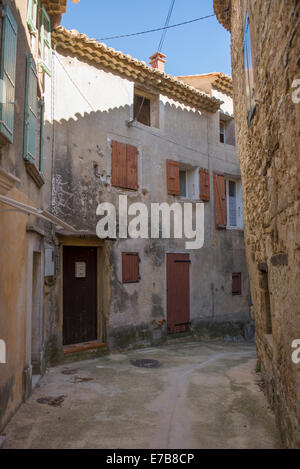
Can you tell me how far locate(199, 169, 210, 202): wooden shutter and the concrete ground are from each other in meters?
5.08

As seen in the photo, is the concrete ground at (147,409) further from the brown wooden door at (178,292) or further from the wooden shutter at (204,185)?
the wooden shutter at (204,185)

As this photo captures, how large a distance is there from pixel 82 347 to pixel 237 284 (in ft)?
19.3

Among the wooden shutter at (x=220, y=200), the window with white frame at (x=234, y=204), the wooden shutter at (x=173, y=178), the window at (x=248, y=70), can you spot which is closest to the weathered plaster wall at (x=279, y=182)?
the window at (x=248, y=70)

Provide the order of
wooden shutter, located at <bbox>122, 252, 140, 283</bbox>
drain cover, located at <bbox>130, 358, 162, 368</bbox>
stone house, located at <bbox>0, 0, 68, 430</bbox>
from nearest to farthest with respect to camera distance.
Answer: stone house, located at <bbox>0, 0, 68, 430</bbox>, drain cover, located at <bbox>130, 358, 162, 368</bbox>, wooden shutter, located at <bbox>122, 252, 140, 283</bbox>

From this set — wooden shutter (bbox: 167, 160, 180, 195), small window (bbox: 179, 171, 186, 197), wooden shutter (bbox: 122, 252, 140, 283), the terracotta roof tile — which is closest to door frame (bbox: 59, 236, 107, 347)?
wooden shutter (bbox: 122, 252, 140, 283)

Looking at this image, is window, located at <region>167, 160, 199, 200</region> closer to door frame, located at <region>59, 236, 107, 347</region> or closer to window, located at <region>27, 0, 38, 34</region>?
door frame, located at <region>59, 236, 107, 347</region>

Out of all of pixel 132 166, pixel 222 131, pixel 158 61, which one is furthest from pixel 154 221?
pixel 158 61

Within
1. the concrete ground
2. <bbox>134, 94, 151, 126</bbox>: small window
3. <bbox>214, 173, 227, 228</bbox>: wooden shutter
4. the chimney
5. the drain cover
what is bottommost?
the drain cover

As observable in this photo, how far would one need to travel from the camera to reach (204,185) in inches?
427

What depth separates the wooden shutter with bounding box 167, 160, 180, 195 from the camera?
32.4 feet

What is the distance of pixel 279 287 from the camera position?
12.2 feet

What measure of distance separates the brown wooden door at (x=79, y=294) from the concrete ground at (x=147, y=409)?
917 mm

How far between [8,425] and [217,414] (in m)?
2.52

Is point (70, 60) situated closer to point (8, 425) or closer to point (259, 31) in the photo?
point (259, 31)
